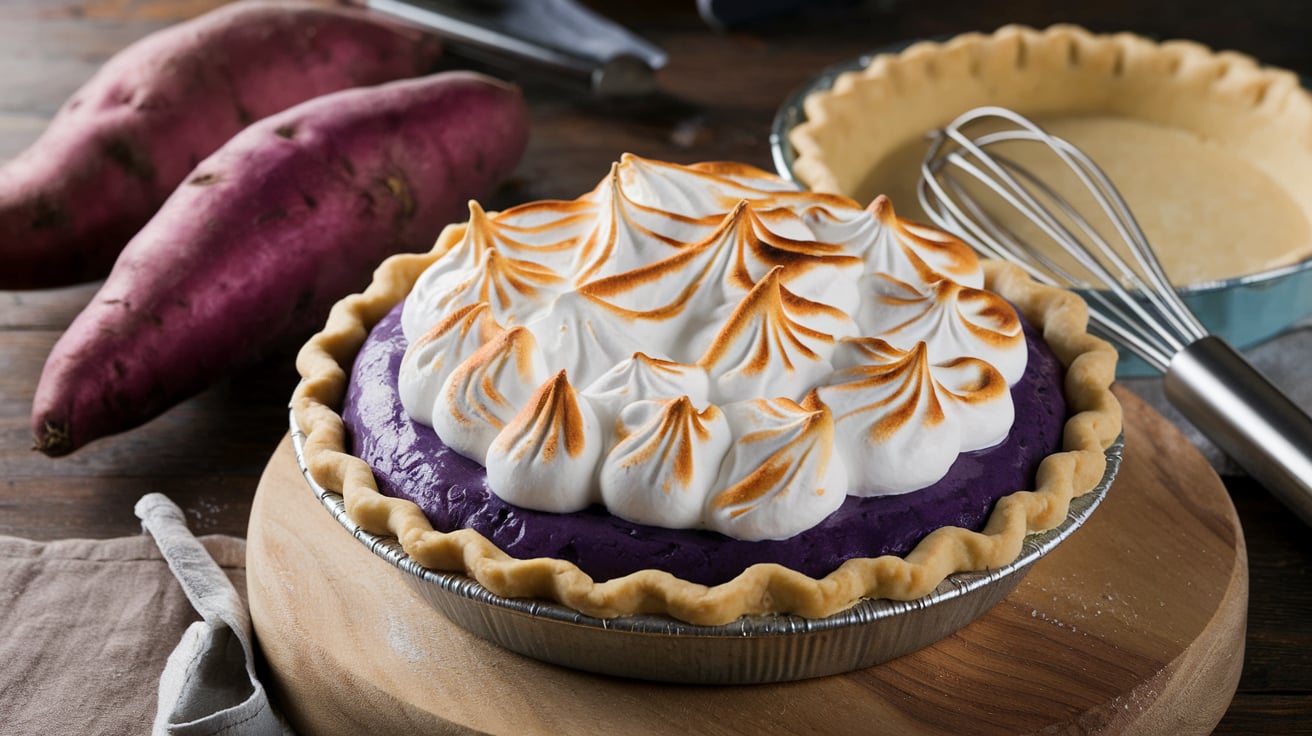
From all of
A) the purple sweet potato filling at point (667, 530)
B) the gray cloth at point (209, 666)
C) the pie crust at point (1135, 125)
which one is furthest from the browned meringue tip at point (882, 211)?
the gray cloth at point (209, 666)

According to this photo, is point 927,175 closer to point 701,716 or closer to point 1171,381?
point 1171,381

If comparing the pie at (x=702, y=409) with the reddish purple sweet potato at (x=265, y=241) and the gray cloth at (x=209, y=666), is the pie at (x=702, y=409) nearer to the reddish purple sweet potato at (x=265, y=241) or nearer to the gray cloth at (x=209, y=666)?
the gray cloth at (x=209, y=666)

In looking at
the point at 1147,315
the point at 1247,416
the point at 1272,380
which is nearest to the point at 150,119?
the point at 1147,315

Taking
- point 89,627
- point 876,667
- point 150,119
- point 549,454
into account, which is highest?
point 549,454

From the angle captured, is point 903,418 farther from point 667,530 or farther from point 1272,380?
point 1272,380

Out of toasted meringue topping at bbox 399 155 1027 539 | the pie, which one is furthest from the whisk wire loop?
toasted meringue topping at bbox 399 155 1027 539

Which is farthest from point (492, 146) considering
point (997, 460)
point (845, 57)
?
point (997, 460)
